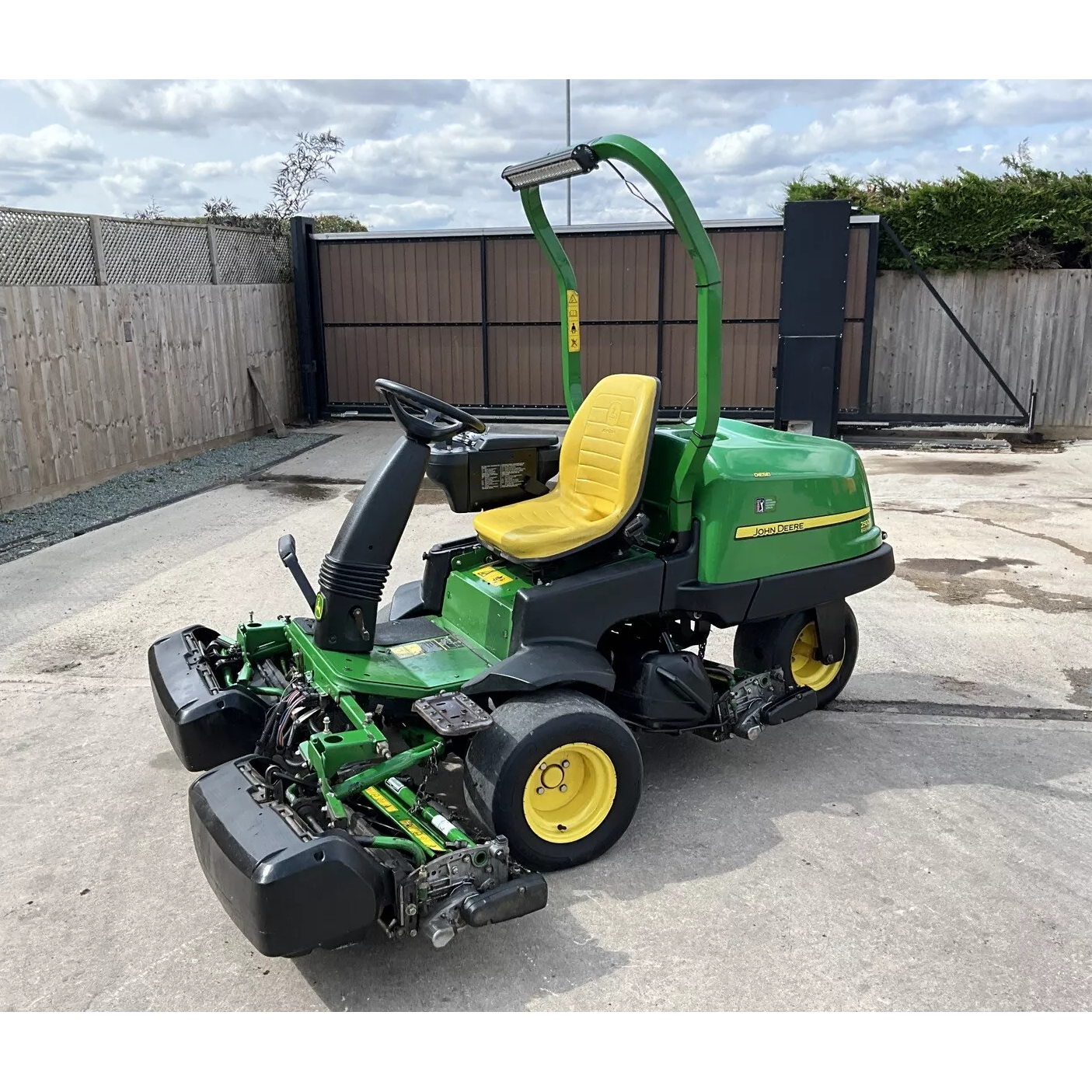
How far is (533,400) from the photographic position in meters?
13.3

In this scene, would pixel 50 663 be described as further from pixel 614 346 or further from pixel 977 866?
pixel 614 346

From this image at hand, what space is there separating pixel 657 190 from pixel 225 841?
2558 millimetres

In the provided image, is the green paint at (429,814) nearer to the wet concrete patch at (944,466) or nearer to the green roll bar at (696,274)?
the green roll bar at (696,274)

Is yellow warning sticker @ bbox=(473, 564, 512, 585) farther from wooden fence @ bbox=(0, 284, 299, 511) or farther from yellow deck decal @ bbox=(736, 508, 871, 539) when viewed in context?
wooden fence @ bbox=(0, 284, 299, 511)

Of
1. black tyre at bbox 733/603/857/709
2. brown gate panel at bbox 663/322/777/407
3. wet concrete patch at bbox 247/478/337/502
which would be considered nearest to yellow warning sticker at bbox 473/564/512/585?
black tyre at bbox 733/603/857/709

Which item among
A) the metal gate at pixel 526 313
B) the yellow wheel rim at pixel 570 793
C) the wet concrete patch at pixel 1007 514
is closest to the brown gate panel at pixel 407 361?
the metal gate at pixel 526 313

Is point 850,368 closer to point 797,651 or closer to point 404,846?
point 797,651

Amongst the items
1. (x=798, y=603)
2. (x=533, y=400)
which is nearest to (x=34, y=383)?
(x=533, y=400)

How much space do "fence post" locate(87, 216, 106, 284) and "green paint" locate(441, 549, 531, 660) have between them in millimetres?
6990

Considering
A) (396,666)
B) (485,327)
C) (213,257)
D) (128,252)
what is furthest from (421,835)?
(485,327)

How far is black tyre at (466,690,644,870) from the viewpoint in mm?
3250

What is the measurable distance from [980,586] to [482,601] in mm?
3917

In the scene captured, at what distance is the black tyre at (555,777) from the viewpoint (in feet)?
10.7

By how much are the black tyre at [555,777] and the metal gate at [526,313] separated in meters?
9.65
